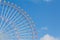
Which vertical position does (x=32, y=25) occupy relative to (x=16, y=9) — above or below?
below

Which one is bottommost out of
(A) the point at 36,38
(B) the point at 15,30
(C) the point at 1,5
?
(A) the point at 36,38

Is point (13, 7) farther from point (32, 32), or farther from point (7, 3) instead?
point (32, 32)

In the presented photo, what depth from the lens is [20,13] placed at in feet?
35.9

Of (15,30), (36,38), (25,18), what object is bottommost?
(36,38)

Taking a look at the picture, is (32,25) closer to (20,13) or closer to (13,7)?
(20,13)

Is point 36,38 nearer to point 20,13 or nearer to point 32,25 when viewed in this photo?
point 32,25

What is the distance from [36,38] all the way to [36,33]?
1.52ft

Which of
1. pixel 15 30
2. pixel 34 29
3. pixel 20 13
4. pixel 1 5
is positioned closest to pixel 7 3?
pixel 1 5

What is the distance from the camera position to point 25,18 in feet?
36.1

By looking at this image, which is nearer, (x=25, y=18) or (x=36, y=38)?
(x=36, y=38)

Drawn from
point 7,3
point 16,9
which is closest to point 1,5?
point 7,3

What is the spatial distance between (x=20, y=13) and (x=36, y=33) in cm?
208

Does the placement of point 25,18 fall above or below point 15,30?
above

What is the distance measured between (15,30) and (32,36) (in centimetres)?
140
